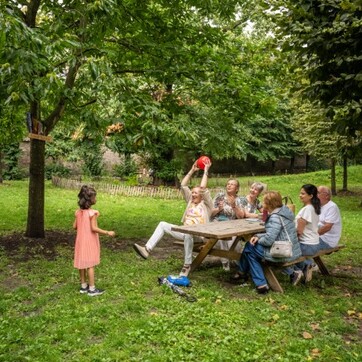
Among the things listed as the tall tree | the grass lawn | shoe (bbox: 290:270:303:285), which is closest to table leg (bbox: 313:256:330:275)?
the grass lawn

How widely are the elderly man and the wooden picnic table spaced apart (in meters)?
1.10

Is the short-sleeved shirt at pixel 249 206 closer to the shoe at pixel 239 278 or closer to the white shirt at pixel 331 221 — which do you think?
the white shirt at pixel 331 221

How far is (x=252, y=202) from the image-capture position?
820cm

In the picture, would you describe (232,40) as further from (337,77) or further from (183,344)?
(183,344)

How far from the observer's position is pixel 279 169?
144ft

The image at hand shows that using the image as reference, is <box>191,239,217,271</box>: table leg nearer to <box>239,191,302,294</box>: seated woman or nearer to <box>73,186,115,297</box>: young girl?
<box>239,191,302,294</box>: seated woman

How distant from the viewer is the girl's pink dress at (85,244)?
598 cm

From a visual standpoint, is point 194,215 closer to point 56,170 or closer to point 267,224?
point 267,224

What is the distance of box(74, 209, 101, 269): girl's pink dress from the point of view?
5984 mm

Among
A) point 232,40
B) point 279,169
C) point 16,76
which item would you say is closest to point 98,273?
point 16,76

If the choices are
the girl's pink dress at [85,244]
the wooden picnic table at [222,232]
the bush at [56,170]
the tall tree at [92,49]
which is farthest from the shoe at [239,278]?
the bush at [56,170]

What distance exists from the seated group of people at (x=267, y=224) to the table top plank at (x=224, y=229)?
0.65 ft

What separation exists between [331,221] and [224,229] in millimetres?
2091

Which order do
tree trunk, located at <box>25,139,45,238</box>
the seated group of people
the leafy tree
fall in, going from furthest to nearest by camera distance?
tree trunk, located at <box>25,139,45,238</box>
the seated group of people
the leafy tree
